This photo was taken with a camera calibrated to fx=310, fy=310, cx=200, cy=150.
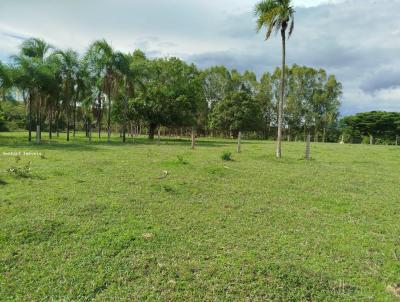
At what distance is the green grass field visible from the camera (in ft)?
10.1

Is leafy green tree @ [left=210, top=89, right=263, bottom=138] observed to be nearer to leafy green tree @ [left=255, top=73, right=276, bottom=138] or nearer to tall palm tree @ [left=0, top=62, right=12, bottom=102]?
leafy green tree @ [left=255, top=73, right=276, bottom=138]

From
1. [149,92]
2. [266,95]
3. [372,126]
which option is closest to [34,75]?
[149,92]

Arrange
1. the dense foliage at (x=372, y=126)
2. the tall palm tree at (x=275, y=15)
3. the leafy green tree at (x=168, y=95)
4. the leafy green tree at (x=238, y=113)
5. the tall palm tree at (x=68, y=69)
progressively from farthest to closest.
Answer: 1. the dense foliage at (x=372, y=126)
2. the leafy green tree at (x=238, y=113)
3. the leafy green tree at (x=168, y=95)
4. the tall palm tree at (x=68, y=69)
5. the tall palm tree at (x=275, y=15)

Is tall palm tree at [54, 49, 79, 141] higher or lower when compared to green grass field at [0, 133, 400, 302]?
higher

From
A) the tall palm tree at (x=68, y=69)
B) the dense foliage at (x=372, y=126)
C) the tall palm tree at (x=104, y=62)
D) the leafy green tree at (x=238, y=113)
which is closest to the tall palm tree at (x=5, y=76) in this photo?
the tall palm tree at (x=68, y=69)

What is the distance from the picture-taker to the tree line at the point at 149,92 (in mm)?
24453

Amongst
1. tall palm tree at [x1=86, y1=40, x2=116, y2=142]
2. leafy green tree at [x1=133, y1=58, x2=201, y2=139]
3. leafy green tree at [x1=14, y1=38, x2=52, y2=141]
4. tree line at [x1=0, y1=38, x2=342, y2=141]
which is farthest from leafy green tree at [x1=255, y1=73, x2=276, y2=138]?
leafy green tree at [x1=14, y1=38, x2=52, y2=141]

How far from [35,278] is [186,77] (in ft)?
103

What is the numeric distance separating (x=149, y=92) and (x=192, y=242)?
2813 cm

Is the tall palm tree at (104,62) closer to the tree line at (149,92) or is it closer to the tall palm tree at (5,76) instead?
the tree line at (149,92)

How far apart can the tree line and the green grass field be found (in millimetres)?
17994

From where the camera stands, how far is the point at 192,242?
408cm

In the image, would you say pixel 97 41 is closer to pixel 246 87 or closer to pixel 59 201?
pixel 59 201

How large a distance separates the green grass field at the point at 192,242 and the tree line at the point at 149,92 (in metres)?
18.0
